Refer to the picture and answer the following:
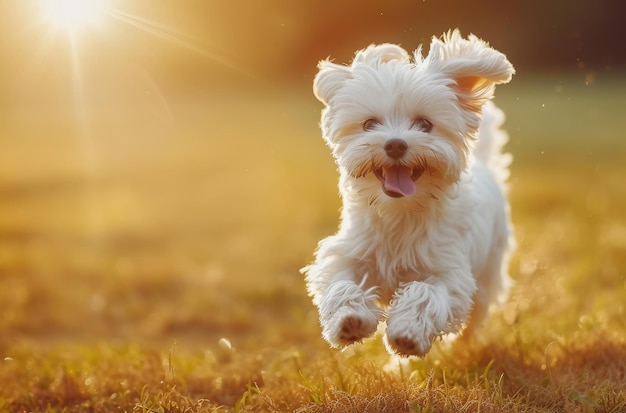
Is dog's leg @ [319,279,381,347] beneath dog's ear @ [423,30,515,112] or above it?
beneath

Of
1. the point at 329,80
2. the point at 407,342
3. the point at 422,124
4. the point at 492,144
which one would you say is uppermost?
the point at 492,144

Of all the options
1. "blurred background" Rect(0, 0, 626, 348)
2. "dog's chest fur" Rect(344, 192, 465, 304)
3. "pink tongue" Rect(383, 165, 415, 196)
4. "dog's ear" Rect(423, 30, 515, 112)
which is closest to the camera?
"pink tongue" Rect(383, 165, 415, 196)

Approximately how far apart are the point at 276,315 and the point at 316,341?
124 centimetres

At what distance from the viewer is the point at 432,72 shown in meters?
4.64

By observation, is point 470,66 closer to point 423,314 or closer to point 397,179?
point 397,179

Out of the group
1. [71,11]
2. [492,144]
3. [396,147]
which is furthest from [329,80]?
[71,11]

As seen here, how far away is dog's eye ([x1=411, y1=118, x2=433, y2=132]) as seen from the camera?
14.6 feet

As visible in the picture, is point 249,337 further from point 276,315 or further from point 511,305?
point 511,305

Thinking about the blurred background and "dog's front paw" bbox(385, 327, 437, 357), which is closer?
"dog's front paw" bbox(385, 327, 437, 357)

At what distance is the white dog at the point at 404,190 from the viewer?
4328 millimetres

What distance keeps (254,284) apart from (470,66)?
505 centimetres

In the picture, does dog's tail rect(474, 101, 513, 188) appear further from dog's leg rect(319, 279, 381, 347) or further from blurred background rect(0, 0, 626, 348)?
dog's leg rect(319, 279, 381, 347)

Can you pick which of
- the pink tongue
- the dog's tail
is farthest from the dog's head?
the dog's tail

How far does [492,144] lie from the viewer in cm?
641
